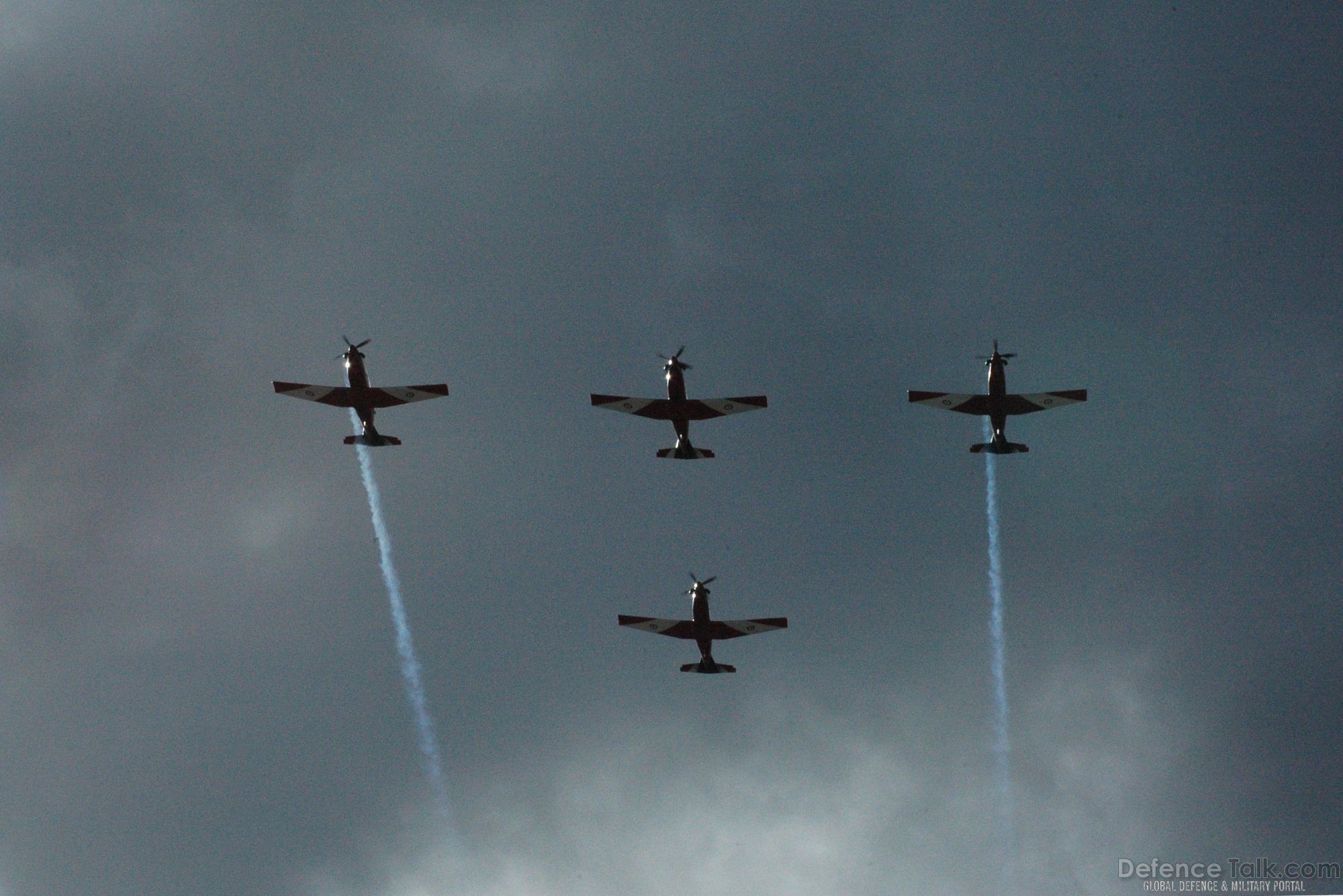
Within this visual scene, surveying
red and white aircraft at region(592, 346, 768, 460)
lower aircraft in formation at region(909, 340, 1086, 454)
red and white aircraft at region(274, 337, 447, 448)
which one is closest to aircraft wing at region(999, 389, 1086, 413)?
lower aircraft in formation at region(909, 340, 1086, 454)

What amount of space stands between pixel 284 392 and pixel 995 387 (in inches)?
1891

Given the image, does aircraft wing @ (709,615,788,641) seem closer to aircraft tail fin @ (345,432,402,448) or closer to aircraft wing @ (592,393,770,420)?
aircraft wing @ (592,393,770,420)

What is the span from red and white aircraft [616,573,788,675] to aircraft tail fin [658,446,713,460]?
9.57m

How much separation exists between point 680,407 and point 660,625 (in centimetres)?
1695

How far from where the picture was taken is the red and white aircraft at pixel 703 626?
110 m

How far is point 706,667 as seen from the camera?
367 ft

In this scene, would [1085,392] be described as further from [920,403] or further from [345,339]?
[345,339]

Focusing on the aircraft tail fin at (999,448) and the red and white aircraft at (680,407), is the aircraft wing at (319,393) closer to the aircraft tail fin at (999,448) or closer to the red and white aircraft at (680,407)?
the red and white aircraft at (680,407)

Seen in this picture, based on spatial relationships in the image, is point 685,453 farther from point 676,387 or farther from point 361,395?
point 361,395

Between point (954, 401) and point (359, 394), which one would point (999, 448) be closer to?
point (954, 401)

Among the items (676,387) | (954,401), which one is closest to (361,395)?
(676,387)

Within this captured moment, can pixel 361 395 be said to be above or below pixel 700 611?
above

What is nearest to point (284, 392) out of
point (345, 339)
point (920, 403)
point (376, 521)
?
point (345, 339)

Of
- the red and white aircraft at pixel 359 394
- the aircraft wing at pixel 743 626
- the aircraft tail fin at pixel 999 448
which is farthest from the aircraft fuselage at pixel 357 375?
the aircraft tail fin at pixel 999 448
